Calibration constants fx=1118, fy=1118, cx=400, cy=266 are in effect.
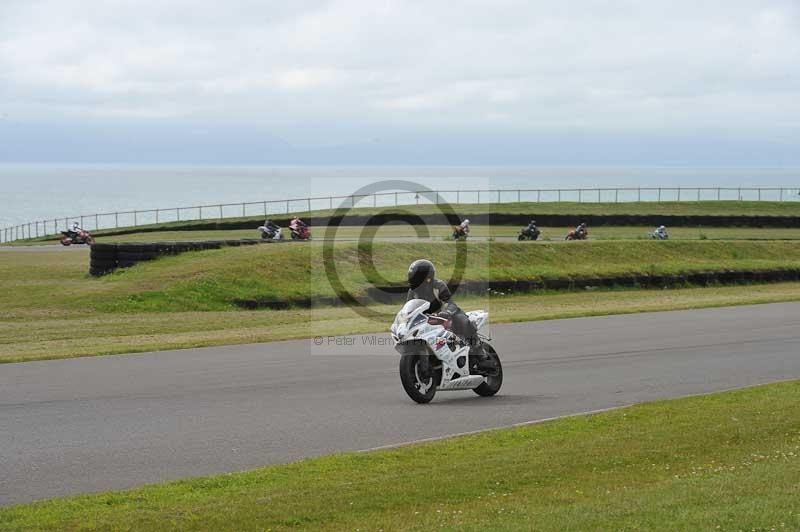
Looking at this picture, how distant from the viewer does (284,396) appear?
14.3 meters

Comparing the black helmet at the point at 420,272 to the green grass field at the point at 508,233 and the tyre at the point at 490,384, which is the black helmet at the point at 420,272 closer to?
the tyre at the point at 490,384

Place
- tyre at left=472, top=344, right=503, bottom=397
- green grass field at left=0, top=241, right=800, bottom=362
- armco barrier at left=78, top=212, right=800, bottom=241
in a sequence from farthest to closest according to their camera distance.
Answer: armco barrier at left=78, top=212, right=800, bottom=241 < green grass field at left=0, top=241, right=800, bottom=362 < tyre at left=472, top=344, right=503, bottom=397

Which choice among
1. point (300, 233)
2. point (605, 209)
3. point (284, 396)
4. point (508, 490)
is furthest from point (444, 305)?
point (605, 209)

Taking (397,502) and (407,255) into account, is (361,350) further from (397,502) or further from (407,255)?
(407,255)

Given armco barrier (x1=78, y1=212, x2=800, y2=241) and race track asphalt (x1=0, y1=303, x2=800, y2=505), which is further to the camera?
armco barrier (x1=78, y1=212, x2=800, y2=241)

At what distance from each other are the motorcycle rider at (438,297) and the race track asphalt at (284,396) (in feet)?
2.70

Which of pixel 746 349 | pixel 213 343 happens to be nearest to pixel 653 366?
pixel 746 349

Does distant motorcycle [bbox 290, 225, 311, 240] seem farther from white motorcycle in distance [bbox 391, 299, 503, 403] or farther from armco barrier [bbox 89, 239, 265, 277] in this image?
white motorcycle in distance [bbox 391, 299, 503, 403]

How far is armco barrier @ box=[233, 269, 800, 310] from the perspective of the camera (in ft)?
97.9

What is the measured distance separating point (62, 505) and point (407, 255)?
92.8 feet

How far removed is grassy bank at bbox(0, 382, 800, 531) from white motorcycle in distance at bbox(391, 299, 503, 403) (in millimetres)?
2293

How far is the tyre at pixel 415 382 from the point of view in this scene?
1377 centimetres

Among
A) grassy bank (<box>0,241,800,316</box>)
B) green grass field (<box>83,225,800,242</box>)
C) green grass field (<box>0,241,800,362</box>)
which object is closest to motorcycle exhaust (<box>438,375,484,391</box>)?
green grass field (<box>0,241,800,362</box>)

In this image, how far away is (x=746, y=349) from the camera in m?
20.1
